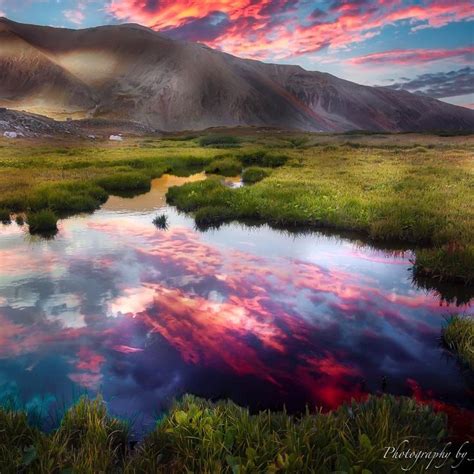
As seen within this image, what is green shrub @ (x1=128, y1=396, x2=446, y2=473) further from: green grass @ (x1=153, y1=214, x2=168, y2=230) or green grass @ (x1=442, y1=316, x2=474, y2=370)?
green grass @ (x1=153, y1=214, x2=168, y2=230)

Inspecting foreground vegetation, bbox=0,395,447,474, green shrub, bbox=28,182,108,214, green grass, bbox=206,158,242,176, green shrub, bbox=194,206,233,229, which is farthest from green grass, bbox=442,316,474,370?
green grass, bbox=206,158,242,176

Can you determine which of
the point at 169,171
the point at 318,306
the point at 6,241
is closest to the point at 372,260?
the point at 318,306

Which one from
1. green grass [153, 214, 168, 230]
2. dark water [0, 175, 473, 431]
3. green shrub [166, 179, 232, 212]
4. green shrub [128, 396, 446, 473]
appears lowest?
dark water [0, 175, 473, 431]

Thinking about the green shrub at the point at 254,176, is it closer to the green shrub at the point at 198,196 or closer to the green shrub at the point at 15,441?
the green shrub at the point at 198,196

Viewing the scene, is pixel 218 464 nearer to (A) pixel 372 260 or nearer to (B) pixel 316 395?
(B) pixel 316 395

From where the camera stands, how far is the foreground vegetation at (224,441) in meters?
3.92

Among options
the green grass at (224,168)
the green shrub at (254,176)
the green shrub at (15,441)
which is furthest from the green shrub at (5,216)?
the green grass at (224,168)

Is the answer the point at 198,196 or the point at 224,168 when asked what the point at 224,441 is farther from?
the point at 224,168

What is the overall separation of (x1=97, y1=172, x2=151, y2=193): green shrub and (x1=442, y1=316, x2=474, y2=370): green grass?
68.0ft

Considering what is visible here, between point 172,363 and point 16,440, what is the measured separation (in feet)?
9.12

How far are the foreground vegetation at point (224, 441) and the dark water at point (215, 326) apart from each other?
3.56 ft

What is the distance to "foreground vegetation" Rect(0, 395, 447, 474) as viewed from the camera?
3920mm

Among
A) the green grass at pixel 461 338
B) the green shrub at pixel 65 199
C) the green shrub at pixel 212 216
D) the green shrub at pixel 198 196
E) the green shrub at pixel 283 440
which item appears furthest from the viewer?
the green shrub at pixel 198 196

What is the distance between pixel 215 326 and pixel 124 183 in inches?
764
